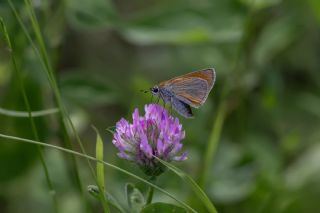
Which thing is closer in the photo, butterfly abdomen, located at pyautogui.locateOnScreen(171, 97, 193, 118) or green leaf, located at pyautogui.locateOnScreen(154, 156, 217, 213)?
green leaf, located at pyautogui.locateOnScreen(154, 156, 217, 213)

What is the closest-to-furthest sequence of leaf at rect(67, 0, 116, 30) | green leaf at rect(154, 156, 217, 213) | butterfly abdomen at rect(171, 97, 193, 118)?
green leaf at rect(154, 156, 217, 213)
butterfly abdomen at rect(171, 97, 193, 118)
leaf at rect(67, 0, 116, 30)

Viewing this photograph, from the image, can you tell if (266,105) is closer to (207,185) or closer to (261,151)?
(261,151)

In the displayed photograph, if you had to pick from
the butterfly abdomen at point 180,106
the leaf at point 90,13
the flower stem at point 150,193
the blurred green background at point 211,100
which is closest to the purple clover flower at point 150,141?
the flower stem at point 150,193

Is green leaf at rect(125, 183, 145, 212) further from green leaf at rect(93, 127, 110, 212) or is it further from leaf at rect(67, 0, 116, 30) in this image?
leaf at rect(67, 0, 116, 30)

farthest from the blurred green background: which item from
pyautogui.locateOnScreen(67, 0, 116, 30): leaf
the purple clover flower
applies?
the purple clover flower

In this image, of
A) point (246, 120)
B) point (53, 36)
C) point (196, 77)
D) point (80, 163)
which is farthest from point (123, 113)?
point (196, 77)

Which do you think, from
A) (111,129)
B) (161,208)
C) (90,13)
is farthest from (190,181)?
(90,13)

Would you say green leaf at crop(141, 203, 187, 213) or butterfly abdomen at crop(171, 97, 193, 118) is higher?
butterfly abdomen at crop(171, 97, 193, 118)
